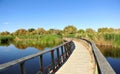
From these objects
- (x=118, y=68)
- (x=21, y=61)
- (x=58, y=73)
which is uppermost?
(x=21, y=61)

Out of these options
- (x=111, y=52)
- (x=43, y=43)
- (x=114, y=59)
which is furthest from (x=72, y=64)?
(x=43, y=43)

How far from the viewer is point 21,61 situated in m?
5.17

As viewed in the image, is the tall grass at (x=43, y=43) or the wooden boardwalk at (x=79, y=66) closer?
the wooden boardwalk at (x=79, y=66)

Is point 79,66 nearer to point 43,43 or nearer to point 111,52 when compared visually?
point 111,52

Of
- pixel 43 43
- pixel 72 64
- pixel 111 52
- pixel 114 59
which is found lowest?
pixel 43 43

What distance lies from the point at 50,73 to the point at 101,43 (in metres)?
29.0

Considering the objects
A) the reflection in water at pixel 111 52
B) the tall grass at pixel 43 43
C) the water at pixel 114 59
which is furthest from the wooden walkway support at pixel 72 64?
the tall grass at pixel 43 43

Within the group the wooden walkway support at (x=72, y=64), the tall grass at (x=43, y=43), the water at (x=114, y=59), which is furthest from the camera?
Answer: the tall grass at (x=43, y=43)

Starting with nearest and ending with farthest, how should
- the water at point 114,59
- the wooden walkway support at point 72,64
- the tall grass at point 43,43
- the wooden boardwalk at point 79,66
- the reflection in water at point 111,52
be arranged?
the wooden walkway support at point 72,64, the wooden boardwalk at point 79,66, the water at point 114,59, the reflection in water at point 111,52, the tall grass at point 43,43

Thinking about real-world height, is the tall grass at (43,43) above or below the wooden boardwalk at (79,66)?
below

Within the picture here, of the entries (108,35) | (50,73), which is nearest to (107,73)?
(50,73)

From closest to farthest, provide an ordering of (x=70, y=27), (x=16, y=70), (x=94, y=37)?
(x=16, y=70)
(x=94, y=37)
(x=70, y=27)

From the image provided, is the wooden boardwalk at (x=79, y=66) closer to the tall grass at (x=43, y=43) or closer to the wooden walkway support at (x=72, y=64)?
the wooden walkway support at (x=72, y=64)

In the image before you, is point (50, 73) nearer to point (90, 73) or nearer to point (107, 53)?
point (90, 73)
